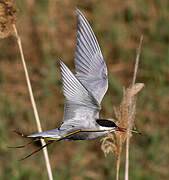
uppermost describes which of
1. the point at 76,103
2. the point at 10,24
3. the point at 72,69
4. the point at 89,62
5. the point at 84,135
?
the point at 10,24

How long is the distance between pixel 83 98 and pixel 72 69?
350cm

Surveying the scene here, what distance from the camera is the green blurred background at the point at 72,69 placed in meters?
5.59

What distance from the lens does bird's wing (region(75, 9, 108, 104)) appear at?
12.0ft

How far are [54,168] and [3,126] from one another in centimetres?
76

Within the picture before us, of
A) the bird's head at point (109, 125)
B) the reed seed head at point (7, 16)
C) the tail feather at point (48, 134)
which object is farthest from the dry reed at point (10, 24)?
the bird's head at point (109, 125)

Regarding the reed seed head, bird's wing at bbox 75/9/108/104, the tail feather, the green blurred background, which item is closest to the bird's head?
the tail feather

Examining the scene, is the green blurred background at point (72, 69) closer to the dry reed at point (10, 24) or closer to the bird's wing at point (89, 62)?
the bird's wing at point (89, 62)

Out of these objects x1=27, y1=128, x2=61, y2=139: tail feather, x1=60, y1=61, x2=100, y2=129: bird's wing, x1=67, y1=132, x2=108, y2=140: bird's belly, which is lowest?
x1=67, y1=132, x2=108, y2=140: bird's belly

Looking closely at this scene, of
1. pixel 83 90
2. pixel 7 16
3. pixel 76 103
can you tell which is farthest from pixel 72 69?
pixel 83 90

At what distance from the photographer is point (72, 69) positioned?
21.6 ft

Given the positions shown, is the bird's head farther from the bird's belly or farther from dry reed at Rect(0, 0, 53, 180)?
dry reed at Rect(0, 0, 53, 180)

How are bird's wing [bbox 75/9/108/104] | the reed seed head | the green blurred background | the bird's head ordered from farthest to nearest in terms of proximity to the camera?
the green blurred background → bird's wing [bbox 75/9/108/104] → the reed seed head → the bird's head

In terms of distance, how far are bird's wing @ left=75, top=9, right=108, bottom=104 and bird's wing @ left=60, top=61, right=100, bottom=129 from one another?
14.2 inches

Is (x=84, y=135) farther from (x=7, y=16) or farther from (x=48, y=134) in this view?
(x=7, y=16)
